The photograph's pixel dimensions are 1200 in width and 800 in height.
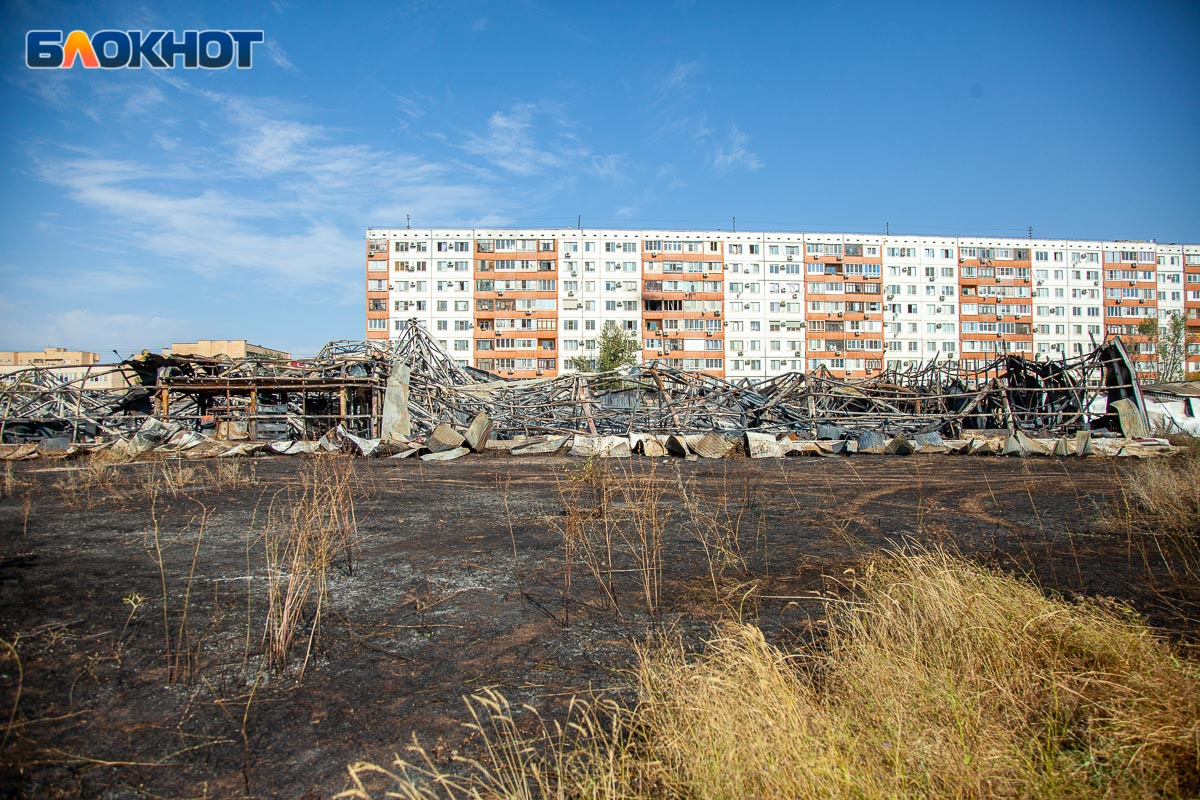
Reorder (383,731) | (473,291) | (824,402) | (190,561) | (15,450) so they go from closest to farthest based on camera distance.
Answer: (383,731)
(190,561)
(15,450)
(824,402)
(473,291)

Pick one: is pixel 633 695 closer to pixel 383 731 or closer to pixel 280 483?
pixel 383 731

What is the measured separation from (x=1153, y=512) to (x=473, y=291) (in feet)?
218

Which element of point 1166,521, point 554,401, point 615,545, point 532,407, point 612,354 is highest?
point 612,354

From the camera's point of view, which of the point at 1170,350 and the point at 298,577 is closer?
the point at 298,577

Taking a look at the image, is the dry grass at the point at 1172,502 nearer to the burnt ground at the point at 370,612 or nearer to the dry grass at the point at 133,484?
the burnt ground at the point at 370,612

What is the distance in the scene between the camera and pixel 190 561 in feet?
17.5

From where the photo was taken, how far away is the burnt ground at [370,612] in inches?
102

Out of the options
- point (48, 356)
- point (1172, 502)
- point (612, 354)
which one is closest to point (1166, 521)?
point (1172, 502)

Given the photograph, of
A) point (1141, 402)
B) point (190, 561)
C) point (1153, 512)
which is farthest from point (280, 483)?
point (1141, 402)

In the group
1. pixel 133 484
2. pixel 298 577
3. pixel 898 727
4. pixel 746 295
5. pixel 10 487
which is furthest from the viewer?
pixel 746 295

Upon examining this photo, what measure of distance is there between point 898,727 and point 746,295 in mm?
71160

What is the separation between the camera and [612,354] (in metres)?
62.0

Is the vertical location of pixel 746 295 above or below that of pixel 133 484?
above

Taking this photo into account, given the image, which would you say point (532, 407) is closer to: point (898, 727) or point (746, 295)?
point (898, 727)
